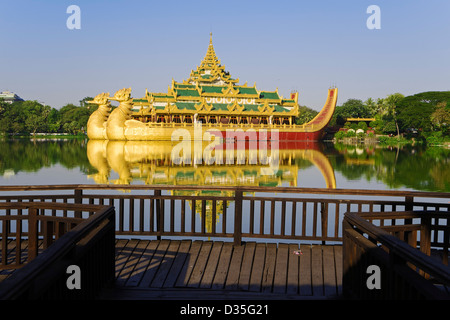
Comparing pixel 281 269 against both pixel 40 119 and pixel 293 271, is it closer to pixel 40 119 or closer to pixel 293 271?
pixel 293 271

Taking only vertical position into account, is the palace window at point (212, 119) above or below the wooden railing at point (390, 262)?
above

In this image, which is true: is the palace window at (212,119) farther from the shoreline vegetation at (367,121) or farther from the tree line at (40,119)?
the tree line at (40,119)

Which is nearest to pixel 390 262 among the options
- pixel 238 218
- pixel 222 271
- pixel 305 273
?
pixel 305 273

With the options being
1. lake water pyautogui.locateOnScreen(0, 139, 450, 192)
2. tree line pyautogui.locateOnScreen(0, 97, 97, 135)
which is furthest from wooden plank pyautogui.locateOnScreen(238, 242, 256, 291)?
tree line pyautogui.locateOnScreen(0, 97, 97, 135)

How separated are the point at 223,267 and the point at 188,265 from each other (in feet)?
1.52

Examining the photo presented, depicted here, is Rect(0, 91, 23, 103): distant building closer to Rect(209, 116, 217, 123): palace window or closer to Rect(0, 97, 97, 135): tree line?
Rect(0, 97, 97, 135): tree line

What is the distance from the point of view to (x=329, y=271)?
5039 millimetres

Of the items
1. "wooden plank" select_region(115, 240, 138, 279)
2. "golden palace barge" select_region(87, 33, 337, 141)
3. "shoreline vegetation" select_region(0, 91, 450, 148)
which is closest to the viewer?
"wooden plank" select_region(115, 240, 138, 279)

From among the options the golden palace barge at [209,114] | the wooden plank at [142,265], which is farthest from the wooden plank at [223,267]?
the golden palace barge at [209,114]

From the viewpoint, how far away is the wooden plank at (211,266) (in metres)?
4.66

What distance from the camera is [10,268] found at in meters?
4.68

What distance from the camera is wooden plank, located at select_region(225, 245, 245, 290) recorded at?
4602 millimetres

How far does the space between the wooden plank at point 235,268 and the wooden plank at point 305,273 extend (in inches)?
30.2
